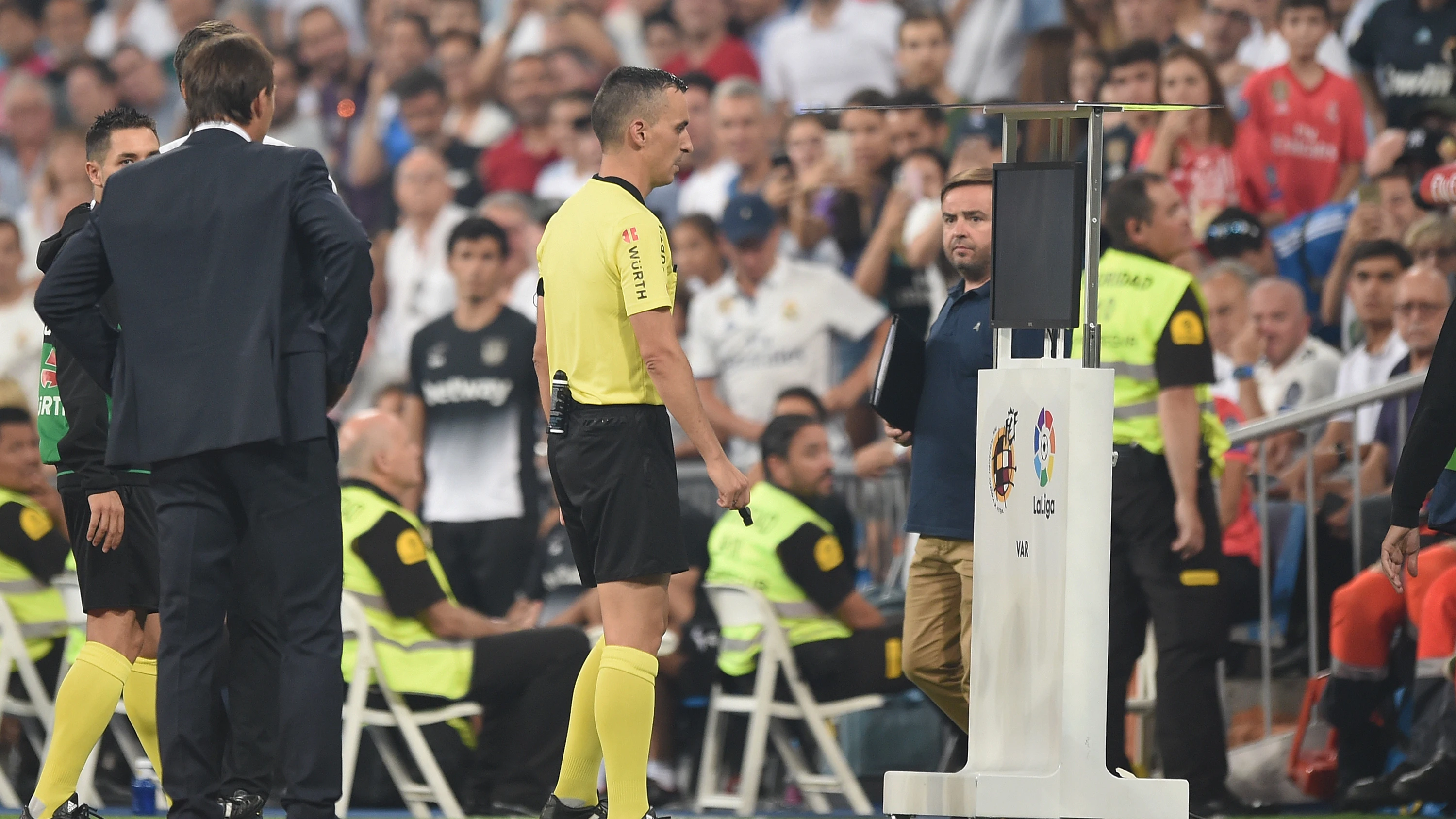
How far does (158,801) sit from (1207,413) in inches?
181

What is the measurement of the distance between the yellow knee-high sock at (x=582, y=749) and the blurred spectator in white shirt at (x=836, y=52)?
5.87m

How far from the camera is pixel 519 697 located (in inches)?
280

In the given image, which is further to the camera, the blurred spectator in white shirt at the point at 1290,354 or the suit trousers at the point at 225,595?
the blurred spectator in white shirt at the point at 1290,354

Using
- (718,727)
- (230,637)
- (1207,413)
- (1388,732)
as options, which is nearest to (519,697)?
(718,727)

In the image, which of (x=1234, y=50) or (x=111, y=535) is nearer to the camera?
(x=111, y=535)

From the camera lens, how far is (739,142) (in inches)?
388

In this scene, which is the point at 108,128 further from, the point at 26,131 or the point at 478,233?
the point at 26,131

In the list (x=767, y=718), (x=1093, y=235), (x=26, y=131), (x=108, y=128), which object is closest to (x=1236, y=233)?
(x=767, y=718)

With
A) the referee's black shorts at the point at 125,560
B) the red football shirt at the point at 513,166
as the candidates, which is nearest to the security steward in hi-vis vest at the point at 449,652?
the referee's black shorts at the point at 125,560

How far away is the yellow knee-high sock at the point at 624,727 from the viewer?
4719 mm

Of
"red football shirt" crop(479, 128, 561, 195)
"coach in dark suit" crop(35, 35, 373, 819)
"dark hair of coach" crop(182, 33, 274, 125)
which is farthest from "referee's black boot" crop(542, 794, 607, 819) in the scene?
"red football shirt" crop(479, 128, 561, 195)

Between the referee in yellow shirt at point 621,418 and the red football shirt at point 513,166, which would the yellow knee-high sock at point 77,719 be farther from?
the red football shirt at point 513,166

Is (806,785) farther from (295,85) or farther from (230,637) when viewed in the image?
(295,85)

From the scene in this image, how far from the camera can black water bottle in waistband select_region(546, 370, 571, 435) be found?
491 centimetres
